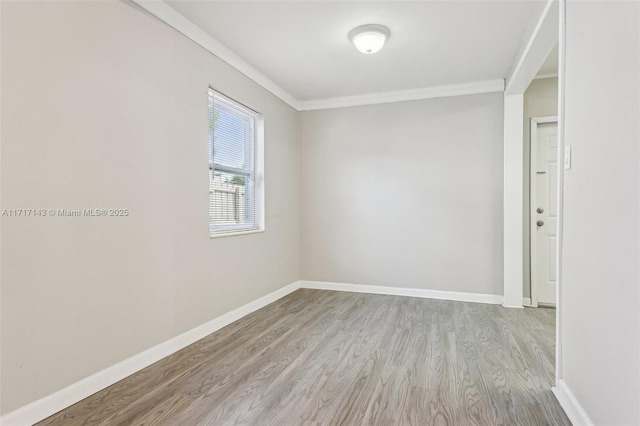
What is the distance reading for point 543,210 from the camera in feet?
12.1

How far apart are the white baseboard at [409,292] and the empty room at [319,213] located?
0.08 ft

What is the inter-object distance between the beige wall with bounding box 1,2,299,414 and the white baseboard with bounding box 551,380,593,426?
2.47 meters

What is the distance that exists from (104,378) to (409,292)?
3180 mm

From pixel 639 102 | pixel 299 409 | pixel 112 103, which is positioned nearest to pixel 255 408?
pixel 299 409

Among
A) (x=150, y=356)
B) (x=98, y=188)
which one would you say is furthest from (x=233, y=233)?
(x=98, y=188)

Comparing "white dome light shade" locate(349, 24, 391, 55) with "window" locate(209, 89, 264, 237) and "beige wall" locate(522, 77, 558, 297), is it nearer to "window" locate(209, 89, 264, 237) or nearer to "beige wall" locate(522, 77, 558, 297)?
"window" locate(209, 89, 264, 237)

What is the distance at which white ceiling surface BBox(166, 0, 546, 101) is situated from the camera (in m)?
2.39

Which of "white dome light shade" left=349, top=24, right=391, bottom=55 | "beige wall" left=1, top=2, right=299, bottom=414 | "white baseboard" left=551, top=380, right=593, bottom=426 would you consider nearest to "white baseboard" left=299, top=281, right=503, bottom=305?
"beige wall" left=1, top=2, right=299, bottom=414

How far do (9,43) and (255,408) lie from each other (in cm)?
215

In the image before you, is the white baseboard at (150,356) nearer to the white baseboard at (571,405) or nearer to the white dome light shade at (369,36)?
the white baseboard at (571,405)

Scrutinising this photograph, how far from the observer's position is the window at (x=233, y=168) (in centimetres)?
304

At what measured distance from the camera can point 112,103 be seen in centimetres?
204

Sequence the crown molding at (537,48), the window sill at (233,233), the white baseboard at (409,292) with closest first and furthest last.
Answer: the crown molding at (537,48)
the window sill at (233,233)
the white baseboard at (409,292)

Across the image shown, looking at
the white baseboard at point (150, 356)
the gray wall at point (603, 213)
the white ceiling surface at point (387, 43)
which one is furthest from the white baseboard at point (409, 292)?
the white ceiling surface at point (387, 43)
